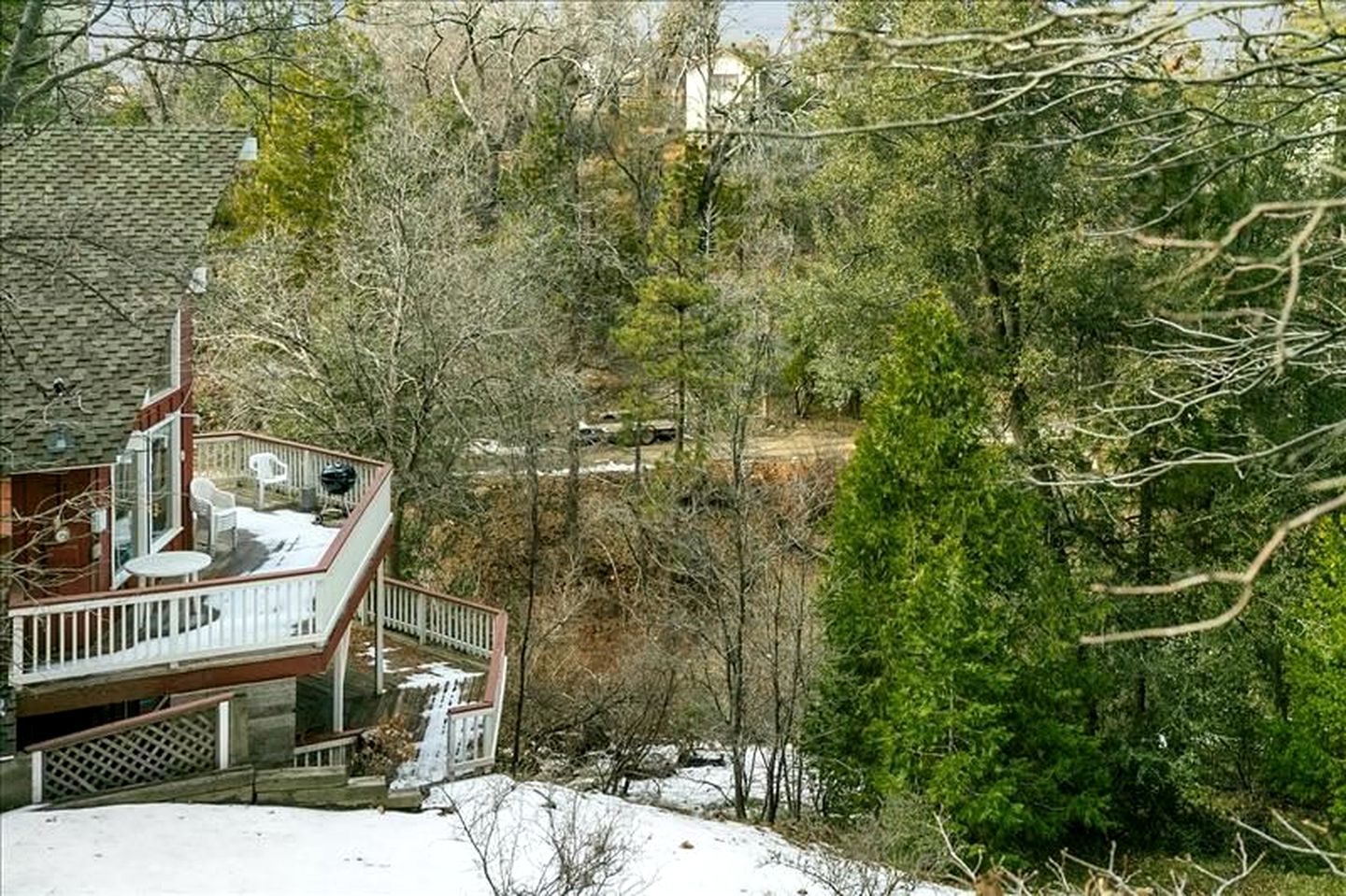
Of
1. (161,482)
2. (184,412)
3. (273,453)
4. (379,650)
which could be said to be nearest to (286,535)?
(161,482)

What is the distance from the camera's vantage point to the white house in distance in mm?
30172

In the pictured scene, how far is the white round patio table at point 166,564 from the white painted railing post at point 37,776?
202 cm

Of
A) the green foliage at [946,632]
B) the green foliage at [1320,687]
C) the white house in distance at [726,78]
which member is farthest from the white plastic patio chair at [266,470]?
the white house in distance at [726,78]

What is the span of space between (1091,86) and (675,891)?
8488mm

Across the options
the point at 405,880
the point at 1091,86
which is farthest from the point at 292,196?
the point at 1091,86

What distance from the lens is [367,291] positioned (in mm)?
22375

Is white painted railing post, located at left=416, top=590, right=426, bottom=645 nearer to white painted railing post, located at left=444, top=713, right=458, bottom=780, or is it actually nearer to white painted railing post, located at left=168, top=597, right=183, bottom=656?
white painted railing post, located at left=444, top=713, right=458, bottom=780

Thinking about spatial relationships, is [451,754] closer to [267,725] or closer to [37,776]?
[267,725]

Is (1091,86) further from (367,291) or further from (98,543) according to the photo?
(367,291)

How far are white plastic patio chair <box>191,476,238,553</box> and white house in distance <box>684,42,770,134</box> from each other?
1522 centimetres

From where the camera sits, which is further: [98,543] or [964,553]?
[964,553]

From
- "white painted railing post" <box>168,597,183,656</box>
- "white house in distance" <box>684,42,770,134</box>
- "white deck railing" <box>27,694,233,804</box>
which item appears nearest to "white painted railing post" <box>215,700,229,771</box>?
"white deck railing" <box>27,694,233,804</box>

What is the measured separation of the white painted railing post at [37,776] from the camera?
36.2ft

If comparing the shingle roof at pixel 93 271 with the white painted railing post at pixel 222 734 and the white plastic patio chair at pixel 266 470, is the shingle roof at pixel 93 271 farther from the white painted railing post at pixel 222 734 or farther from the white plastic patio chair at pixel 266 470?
the white plastic patio chair at pixel 266 470
